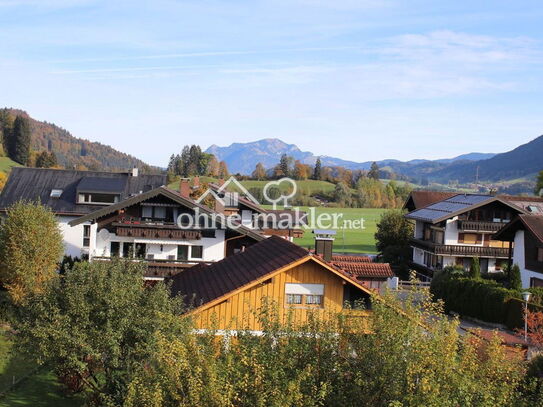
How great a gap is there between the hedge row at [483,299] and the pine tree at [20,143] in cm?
10671

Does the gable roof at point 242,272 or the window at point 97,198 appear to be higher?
the window at point 97,198

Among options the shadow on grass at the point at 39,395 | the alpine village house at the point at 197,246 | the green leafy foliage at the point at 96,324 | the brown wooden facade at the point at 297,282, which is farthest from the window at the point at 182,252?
the green leafy foliage at the point at 96,324

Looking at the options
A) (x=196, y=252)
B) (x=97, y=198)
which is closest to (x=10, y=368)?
(x=196, y=252)

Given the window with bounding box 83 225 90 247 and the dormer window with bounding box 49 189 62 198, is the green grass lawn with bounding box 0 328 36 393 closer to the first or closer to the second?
the window with bounding box 83 225 90 247

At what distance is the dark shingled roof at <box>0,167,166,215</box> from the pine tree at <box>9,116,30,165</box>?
8497cm

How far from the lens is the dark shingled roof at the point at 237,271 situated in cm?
1950

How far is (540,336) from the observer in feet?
77.1

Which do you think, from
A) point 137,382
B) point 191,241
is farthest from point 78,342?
point 191,241

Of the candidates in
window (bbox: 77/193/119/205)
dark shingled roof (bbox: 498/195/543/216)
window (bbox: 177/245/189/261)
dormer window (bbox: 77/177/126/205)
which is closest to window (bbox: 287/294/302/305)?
window (bbox: 177/245/189/261)

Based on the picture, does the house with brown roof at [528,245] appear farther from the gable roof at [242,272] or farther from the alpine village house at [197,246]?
the gable roof at [242,272]

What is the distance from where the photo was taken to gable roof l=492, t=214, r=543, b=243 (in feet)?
117

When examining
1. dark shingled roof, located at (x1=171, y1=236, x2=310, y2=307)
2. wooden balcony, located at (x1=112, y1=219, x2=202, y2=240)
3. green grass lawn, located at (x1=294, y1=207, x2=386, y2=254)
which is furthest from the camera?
green grass lawn, located at (x1=294, y1=207, x2=386, y2=254)

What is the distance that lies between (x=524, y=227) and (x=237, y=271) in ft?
73.4

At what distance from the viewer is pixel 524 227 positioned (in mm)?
36906
